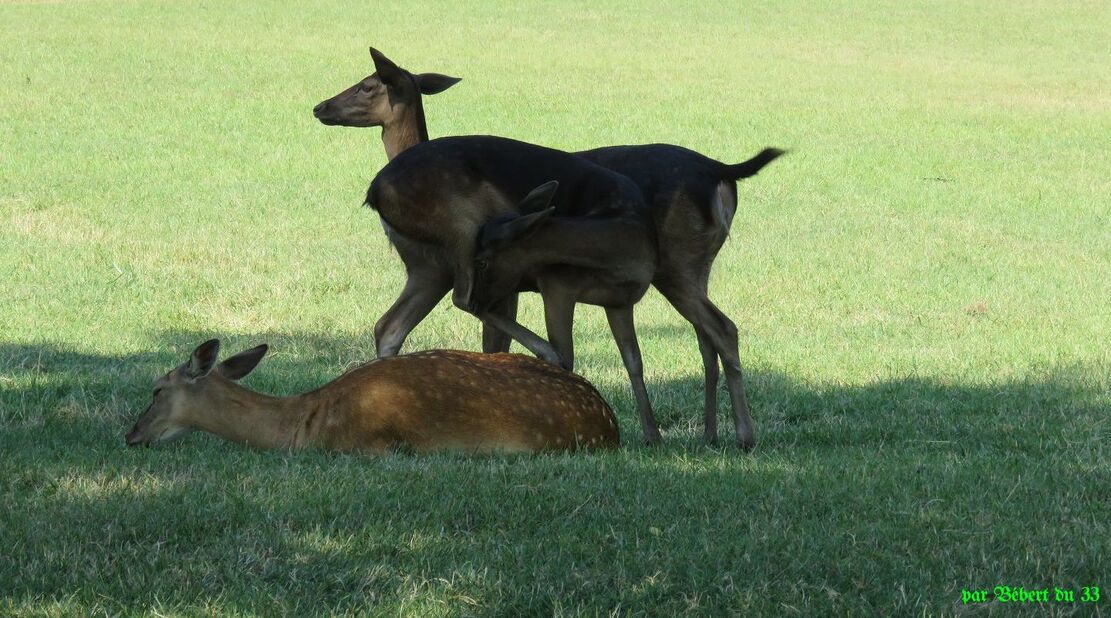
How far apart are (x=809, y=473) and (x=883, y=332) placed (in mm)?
5400

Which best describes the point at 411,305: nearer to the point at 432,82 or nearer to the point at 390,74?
the point at 390,74

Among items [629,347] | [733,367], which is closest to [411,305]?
[629,347]

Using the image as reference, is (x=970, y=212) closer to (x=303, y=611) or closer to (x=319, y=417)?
(x=319, y=417)

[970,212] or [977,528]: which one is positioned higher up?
[977,528]

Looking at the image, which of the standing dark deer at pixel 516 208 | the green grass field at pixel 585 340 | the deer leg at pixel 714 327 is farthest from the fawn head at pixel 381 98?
the deer leg at pixel 714 327

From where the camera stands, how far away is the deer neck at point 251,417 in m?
7.23

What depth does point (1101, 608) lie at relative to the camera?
193 inches

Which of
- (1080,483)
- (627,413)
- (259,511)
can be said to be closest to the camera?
(259,511)

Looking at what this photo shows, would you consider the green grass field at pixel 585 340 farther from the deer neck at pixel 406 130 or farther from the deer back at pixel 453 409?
the deer neck at pixel 406 130

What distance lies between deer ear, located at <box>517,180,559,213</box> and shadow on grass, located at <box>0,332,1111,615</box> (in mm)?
1353

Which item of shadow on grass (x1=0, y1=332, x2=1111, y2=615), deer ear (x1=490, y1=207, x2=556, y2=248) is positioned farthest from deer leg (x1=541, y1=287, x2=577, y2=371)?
shadow on grass (x1=0, y1=332, x2=1111, y2=615)

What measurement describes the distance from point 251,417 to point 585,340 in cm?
458

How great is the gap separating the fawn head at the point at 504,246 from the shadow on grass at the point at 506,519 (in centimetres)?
114

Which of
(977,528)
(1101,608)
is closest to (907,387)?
(977,528)
